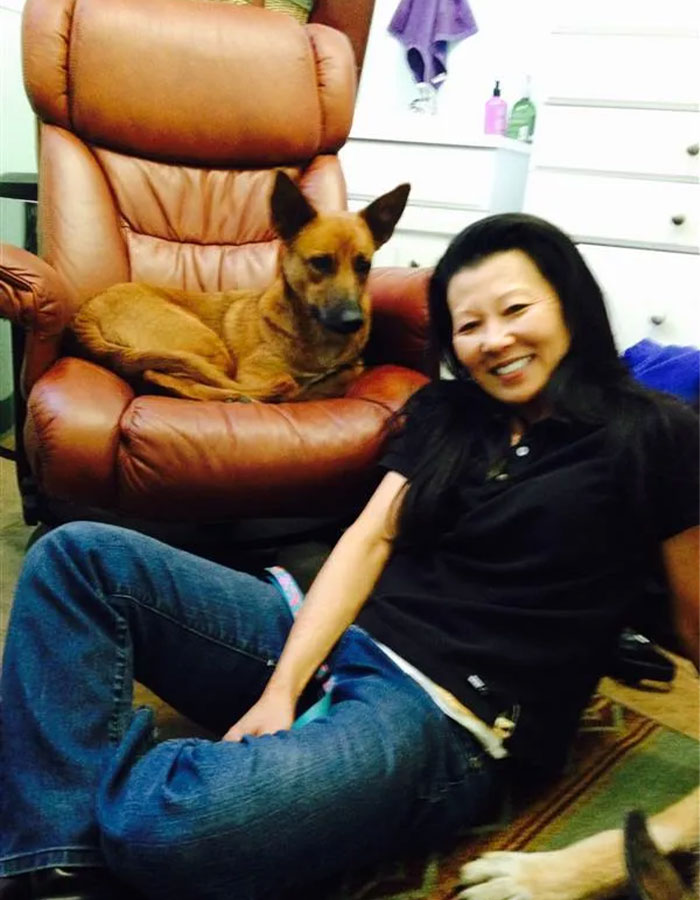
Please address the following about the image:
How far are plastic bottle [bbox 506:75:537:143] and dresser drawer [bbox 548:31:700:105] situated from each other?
20.8 inches

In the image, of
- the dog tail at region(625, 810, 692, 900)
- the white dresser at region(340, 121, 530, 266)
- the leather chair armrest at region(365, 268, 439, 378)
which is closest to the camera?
the dog tail at region(625, 810, 692, 900)

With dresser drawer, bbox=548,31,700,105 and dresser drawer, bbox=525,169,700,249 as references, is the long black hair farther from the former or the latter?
dresser drawer, bbox=548,31,700,105

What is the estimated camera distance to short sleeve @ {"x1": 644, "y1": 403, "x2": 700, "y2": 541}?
0.94 metres

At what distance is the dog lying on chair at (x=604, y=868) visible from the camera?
2.85ft

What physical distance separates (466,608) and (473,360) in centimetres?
32

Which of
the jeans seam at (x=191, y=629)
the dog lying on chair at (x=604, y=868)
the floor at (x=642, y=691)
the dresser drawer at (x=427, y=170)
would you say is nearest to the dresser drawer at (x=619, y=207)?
the dresser drawer at (x=427, y=170)

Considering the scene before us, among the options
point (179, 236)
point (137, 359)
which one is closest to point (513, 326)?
point (137, 359)

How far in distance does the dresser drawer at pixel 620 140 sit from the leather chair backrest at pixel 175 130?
0.64 m

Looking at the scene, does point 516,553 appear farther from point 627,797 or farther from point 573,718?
point 627,797

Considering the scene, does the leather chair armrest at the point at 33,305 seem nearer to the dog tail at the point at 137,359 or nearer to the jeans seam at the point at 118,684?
the dog tail at the point at 137,359

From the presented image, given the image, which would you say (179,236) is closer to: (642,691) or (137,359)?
(137,359)

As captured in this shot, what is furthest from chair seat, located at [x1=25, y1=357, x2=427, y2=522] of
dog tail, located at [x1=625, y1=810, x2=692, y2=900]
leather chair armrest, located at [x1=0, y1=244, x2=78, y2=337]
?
dog tail, located at [x1=625, y1=810, x2=692, y2=900]

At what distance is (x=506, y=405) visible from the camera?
1131 mm

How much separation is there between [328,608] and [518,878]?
0.39 m
